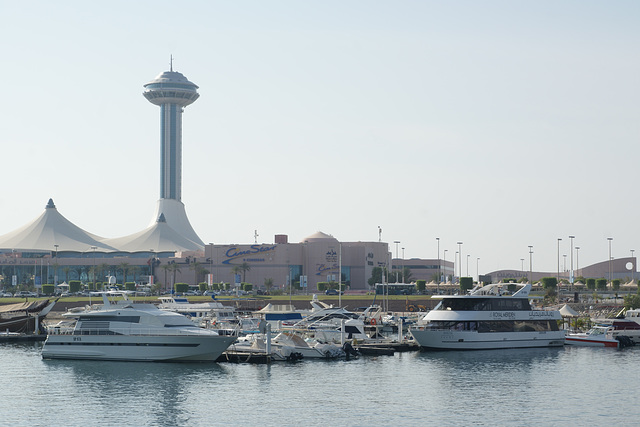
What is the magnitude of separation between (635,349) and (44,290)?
340 feet

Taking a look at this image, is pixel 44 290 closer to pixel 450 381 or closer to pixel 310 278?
pixel 310 278

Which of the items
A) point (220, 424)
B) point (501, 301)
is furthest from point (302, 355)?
point (220, 424)

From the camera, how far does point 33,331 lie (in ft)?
310

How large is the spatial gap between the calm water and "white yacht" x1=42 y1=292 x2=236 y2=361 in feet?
2.94

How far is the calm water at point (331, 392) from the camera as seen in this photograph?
4703 centimetres

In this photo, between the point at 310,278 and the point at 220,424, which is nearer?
the point at 220,424

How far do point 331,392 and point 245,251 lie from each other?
429 feet

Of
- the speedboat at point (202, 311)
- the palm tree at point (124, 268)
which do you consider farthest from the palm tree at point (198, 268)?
the speedboat at point (202, 311)

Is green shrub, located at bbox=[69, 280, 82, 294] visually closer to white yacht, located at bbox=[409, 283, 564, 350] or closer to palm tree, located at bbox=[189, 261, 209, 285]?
palm tree, located at bbox=[189, 261, 209, 285]

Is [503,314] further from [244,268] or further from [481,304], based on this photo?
[244,268]

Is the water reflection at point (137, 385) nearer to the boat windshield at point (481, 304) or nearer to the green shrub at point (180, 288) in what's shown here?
the boat windshield at point (481, 304)

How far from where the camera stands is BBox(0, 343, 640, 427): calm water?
47.0m

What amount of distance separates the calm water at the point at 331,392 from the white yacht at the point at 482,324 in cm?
348

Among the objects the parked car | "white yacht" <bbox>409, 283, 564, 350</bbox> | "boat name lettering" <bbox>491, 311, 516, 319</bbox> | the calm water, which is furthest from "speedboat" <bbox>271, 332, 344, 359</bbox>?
the parked car
